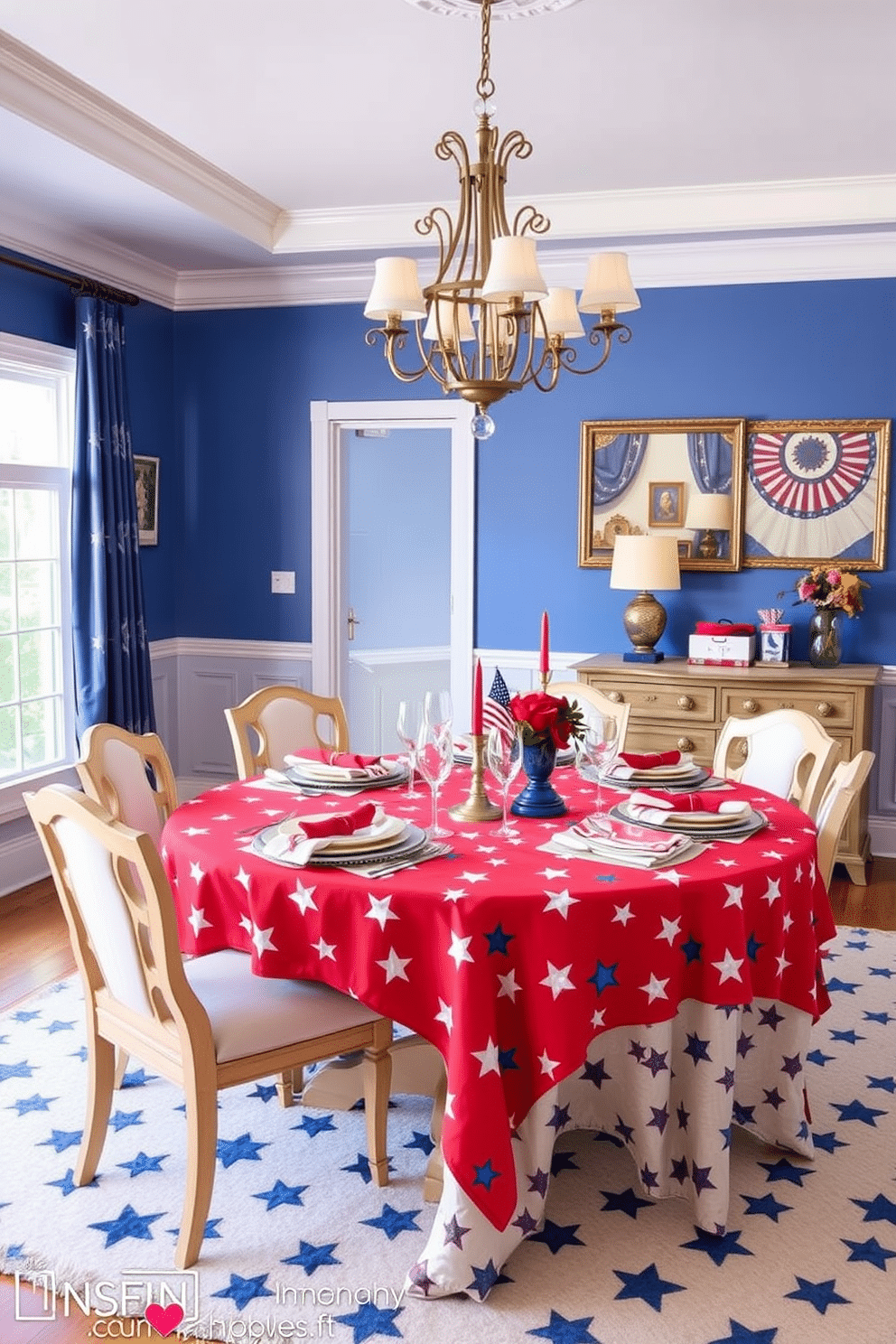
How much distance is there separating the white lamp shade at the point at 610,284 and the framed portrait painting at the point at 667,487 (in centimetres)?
236

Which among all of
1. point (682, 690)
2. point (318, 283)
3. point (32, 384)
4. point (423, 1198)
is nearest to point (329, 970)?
point (423, 1198)

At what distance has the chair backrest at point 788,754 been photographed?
3217 millimetres

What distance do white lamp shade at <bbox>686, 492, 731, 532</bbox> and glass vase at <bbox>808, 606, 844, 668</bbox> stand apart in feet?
1.88

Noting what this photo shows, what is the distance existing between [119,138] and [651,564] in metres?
2.64

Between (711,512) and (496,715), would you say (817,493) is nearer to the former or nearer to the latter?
(711,512)

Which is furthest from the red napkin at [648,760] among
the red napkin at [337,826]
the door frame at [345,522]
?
the door frame at [345,522]

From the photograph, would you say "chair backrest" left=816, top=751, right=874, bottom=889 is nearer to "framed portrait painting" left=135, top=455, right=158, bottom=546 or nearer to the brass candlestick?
the brass candlestick

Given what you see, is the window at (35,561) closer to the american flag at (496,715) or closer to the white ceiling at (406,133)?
the white ceiling at (406,133)

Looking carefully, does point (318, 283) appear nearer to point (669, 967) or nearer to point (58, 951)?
point (58, 951)

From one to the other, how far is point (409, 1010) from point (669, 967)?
52 cm

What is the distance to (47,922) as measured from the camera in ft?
14.7

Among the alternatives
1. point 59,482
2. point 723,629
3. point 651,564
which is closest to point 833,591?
point 723,629

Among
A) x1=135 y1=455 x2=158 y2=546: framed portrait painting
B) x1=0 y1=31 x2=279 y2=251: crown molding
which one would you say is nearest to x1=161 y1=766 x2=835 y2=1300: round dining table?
x1=0 y1=31 x2=279 y2=251: crown molding

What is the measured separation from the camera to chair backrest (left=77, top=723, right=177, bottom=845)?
2930 millimetres
